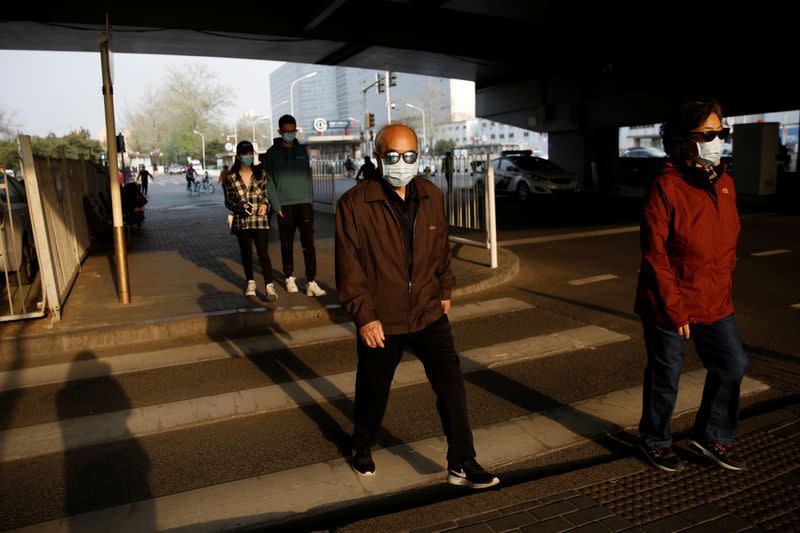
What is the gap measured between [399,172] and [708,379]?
193 centimetres

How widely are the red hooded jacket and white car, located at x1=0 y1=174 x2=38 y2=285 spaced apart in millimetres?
6991

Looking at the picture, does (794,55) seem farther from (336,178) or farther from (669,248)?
(669,248)

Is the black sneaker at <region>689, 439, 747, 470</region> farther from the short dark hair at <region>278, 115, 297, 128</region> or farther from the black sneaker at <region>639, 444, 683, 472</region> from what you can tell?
the short dark hair at <region>278, 115, 297, 128</region>

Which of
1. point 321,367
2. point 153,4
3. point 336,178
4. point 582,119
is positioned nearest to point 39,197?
point 321,367

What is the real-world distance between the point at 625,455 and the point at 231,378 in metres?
3.12

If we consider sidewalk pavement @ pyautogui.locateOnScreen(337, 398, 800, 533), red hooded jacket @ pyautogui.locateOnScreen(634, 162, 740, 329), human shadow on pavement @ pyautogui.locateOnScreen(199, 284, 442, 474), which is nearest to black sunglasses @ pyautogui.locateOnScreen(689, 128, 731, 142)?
red hooded jacket @ pyautogui.locateOnScreen(634, 162, 740, 329)

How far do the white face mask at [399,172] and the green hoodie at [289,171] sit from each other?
4.45 metres

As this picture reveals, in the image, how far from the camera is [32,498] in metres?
3.50

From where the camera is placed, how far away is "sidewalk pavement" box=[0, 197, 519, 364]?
20.9 feet

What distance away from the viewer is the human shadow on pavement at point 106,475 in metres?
3.30

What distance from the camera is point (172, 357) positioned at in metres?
5.98

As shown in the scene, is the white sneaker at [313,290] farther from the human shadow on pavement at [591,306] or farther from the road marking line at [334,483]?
the road marking line at [334,483]

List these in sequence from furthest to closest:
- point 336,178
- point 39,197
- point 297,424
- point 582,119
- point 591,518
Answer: point 582,119 → point 336,178 → point 39,197 → point 297,424 → point 591,518

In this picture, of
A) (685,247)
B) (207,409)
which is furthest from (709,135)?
(207,409)
